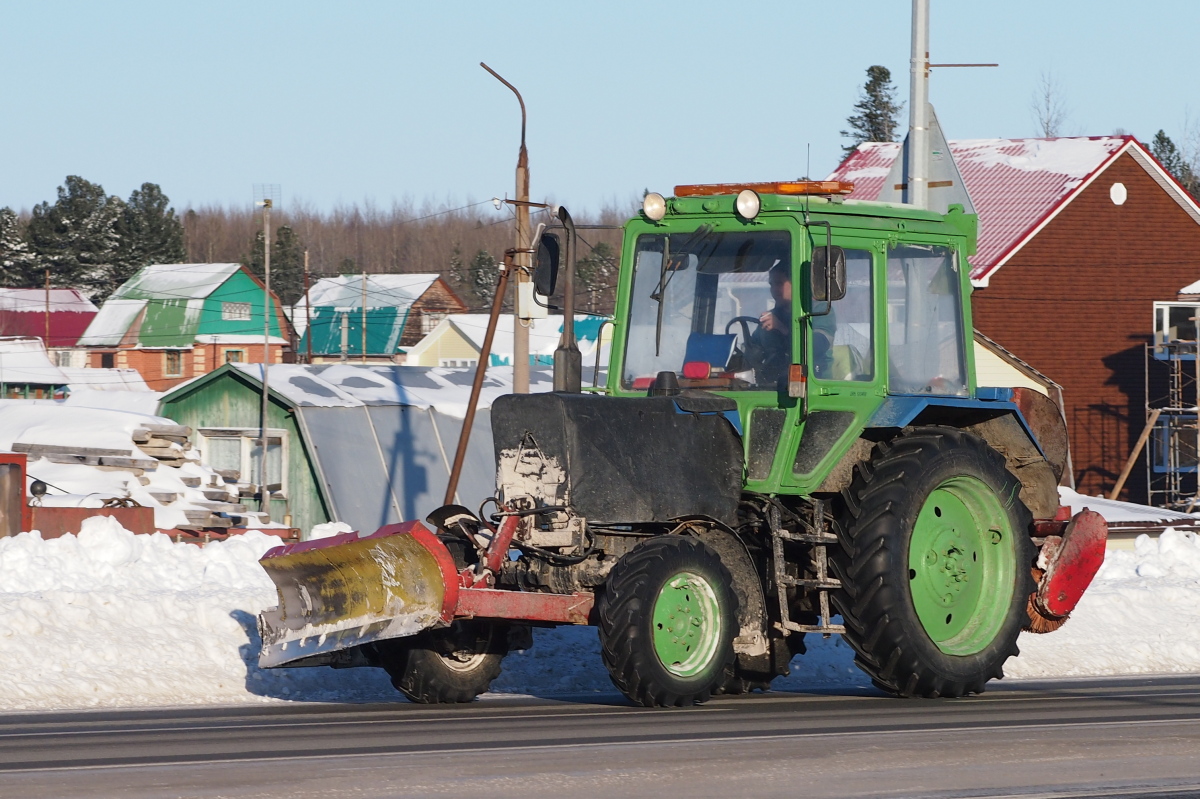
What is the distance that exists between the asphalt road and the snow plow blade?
422 mm

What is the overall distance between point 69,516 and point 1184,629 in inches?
569

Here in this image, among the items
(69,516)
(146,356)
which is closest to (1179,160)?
(146,356)

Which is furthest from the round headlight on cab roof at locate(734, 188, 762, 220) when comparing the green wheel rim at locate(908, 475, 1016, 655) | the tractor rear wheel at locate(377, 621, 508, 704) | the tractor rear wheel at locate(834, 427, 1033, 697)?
the tractor rear wheel at locate(377, 621, 508, 704)

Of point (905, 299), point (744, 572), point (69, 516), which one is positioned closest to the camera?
point (744, 572)

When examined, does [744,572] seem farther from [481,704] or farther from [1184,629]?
[1184,629]

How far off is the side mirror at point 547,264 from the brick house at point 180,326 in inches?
2623

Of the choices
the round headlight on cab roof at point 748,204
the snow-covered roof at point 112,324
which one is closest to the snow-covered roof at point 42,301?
the snow-covered roof at point 112,324

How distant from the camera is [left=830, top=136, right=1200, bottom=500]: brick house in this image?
40.1 meters

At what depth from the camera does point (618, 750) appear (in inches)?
283

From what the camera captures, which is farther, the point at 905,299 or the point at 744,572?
the point at 905,299

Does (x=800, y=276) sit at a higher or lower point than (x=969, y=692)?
higher

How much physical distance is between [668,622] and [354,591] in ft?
5.61

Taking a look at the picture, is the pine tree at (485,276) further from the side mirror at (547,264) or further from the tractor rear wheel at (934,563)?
the side mirror at (547,264)

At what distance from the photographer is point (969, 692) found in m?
9.81
